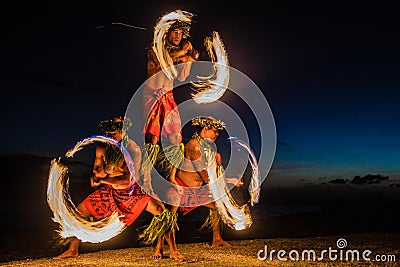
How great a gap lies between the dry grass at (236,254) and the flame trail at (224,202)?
1.63 feet

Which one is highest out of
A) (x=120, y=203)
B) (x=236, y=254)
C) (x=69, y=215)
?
(x=120, y=203)

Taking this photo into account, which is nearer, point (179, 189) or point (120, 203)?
point (120, 203)

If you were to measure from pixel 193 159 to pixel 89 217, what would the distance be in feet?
5.11

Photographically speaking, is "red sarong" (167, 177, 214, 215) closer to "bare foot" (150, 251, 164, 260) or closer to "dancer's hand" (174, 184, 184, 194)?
"dancer's hand" (174, 184, 184, 194)

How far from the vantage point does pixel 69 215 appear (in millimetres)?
6172

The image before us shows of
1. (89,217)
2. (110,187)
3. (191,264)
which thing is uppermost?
(110,187)

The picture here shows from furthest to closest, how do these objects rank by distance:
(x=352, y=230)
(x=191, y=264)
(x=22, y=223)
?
(x=22, y=223), (x=352, y=230), (x=191, y=264)

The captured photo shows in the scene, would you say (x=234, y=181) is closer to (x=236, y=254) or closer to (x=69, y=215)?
(x=236, y=254)

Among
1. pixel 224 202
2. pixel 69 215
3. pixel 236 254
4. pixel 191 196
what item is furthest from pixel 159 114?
pixel 236 254

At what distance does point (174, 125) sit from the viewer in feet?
A: 22.0

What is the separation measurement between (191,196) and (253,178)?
91cm

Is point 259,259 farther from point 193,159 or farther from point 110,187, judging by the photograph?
point 110,187

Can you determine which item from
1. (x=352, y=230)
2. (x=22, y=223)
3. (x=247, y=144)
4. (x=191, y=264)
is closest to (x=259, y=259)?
(x=191, y=264)

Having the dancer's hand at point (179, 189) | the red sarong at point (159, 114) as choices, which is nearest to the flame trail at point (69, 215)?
the red sarong at point (159, 114)
